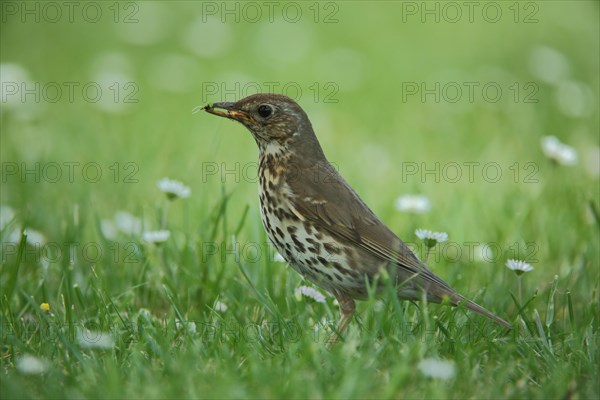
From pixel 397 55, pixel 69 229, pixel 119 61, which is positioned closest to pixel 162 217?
pixel 69 229

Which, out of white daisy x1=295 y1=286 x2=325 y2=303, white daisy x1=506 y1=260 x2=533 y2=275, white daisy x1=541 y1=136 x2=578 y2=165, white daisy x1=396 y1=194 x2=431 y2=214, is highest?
white daisy x1=541 y1=136 x2=578 y2=165

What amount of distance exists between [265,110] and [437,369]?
6.51 ft

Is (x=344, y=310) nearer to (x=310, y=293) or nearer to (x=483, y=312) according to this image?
(x=310, y=293)

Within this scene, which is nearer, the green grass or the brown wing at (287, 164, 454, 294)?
the green grass

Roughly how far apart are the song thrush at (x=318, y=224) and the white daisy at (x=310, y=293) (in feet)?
0.45

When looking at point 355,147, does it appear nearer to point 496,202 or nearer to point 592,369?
point 496,202

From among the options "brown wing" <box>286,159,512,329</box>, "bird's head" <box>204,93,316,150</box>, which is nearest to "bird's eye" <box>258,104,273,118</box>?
"bird's head" <box>204,93,316,150</box>

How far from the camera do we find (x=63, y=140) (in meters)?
7.65

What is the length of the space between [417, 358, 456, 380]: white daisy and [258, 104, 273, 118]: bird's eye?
1.88m

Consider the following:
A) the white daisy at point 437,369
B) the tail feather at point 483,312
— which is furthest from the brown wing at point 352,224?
the white daisy at point 437,369

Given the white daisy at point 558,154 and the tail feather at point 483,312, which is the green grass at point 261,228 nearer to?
the tail feather at point 483,312

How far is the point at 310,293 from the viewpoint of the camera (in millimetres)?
4805

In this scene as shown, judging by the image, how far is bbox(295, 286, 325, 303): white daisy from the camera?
4.78 metres

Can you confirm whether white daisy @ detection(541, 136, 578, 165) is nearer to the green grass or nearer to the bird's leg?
the green grass
